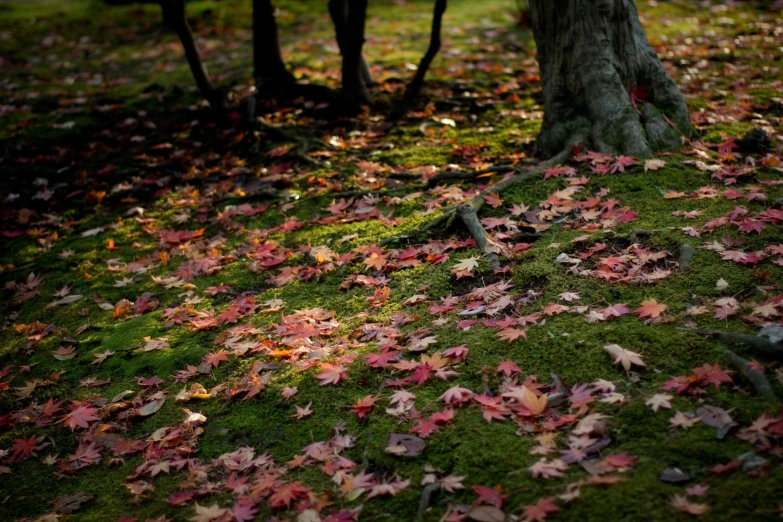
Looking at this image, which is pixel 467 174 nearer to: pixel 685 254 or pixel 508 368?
pixel 685 254

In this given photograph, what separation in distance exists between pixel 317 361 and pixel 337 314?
53 centimetres

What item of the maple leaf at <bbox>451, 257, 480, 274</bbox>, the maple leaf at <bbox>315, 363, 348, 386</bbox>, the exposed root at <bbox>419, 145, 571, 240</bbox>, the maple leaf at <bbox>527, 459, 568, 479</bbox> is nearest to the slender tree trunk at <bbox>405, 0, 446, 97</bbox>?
the exposed root at <bbox>419, 145, 571, 240</bbox>

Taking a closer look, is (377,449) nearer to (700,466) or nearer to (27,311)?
(700,466)

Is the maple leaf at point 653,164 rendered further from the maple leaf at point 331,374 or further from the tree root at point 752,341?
the maple leaf at point 331,374

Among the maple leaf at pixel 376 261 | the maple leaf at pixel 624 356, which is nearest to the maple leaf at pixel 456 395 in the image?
the maple leaf at pixel 624 356

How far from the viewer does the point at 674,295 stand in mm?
3402

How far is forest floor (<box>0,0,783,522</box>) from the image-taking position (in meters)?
2.65

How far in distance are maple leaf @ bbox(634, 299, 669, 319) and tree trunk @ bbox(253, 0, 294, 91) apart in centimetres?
603

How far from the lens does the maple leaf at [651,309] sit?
325cm

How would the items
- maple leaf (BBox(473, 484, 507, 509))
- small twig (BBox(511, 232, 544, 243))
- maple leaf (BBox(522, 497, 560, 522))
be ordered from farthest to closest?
small twig (BBox(511, 232, 544, 243)) → maple leaf (BBox(473, 484, 507, 509)) → maple leaf (BBox(522, 497, 560, 522))

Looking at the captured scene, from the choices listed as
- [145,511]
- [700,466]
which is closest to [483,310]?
[700,466]

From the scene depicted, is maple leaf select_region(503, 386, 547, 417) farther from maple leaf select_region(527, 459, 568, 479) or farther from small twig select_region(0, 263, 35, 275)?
small twig select_region(0, 263, 35, 275)

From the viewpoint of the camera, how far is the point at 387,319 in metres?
3.85

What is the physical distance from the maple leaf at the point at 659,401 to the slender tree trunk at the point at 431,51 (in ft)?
18.9
